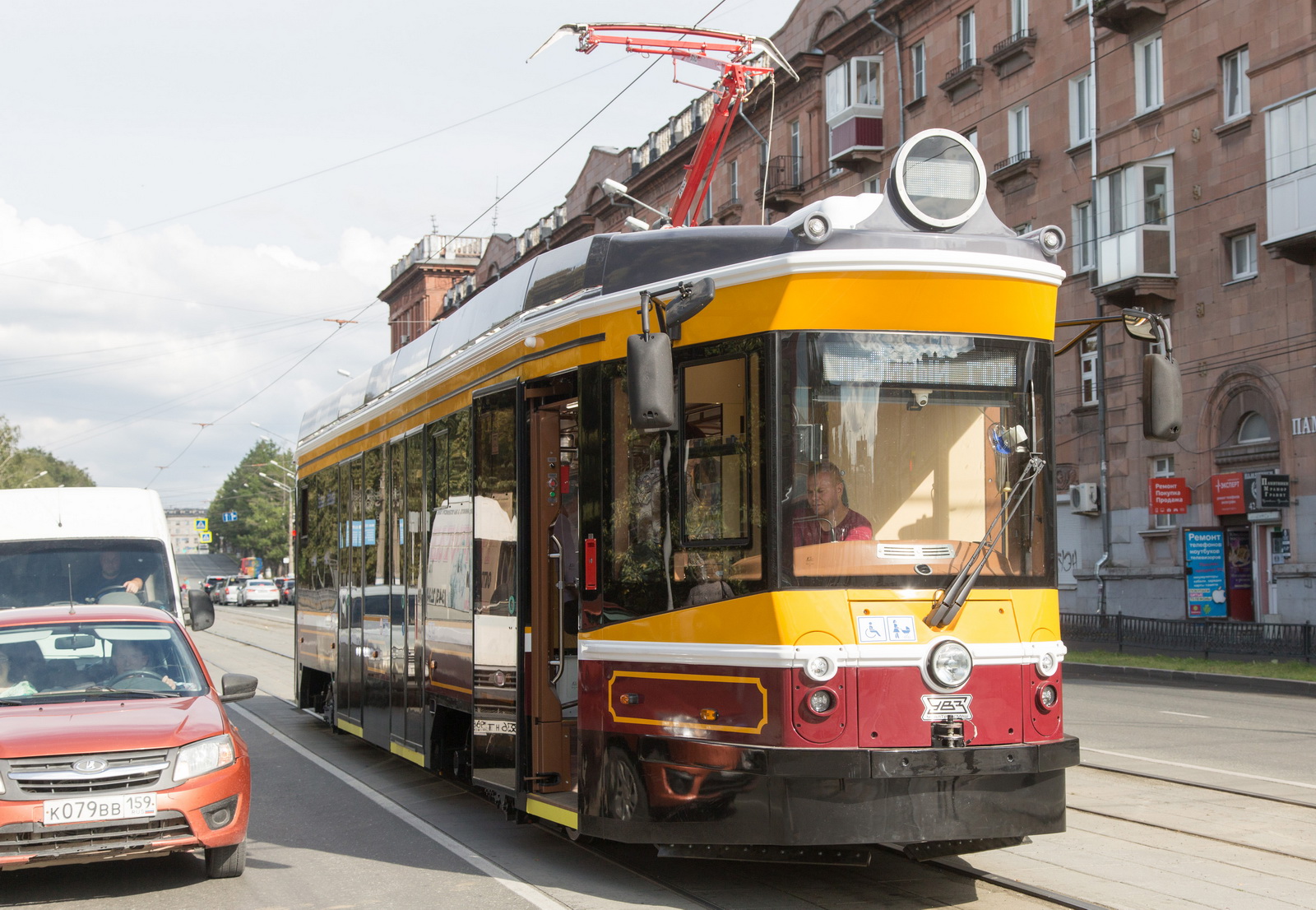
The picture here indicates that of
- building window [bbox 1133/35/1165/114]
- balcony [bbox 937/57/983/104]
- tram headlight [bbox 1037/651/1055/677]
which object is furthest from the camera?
balcony [bbox 937/57/983/104]

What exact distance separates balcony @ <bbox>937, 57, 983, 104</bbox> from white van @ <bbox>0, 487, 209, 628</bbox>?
2690 centimetres

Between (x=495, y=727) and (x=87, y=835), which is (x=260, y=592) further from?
(x=87, y=835)

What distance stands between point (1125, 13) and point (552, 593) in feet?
84.3

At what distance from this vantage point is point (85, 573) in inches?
450

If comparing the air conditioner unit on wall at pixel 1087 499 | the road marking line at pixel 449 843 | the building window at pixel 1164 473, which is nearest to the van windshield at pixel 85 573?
the road marking line at pixel 449 843

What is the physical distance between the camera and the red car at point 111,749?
6.90m

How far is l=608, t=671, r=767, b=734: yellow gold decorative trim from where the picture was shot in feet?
20.7

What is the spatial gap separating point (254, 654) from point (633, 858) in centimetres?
2370

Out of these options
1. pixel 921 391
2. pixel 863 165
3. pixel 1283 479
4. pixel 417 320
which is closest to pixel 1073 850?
pixel 921 391

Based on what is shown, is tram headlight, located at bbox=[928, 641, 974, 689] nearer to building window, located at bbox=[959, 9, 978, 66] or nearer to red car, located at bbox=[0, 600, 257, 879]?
red car, located at bbox=[0, 600, 257, 879]

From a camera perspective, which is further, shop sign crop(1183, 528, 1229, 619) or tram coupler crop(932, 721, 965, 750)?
shop sign crop(1183, 528, 1229, 619)

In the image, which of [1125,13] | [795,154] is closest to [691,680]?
[1125,13]

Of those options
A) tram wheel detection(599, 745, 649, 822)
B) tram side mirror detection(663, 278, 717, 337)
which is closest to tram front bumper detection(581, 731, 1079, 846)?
tram wheel detection(599, 745, 649, 822)

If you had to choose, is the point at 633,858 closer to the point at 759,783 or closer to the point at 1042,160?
the point at 759,783
